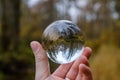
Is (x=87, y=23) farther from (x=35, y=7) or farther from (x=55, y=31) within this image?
(x=55, y=31)

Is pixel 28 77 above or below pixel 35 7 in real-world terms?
above

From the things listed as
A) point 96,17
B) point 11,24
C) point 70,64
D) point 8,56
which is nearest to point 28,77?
point 8,56

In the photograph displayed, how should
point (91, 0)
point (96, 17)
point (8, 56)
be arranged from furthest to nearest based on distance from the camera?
point (96, 17), point (91, 0), point (8, 56)

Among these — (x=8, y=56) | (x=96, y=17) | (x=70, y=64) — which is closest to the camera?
(x=70, y=64)

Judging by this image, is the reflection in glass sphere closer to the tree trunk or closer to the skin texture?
the skin texture

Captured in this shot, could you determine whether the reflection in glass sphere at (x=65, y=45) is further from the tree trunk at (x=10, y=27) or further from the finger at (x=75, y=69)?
the tree trunk at (x=10, y=27)

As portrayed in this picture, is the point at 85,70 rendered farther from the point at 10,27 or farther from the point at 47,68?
the point at 10,27

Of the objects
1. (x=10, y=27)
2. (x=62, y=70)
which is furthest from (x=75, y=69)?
(x=10, y=27)

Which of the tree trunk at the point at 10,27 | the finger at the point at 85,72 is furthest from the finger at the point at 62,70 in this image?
the tree trunk at the point at 10,27
